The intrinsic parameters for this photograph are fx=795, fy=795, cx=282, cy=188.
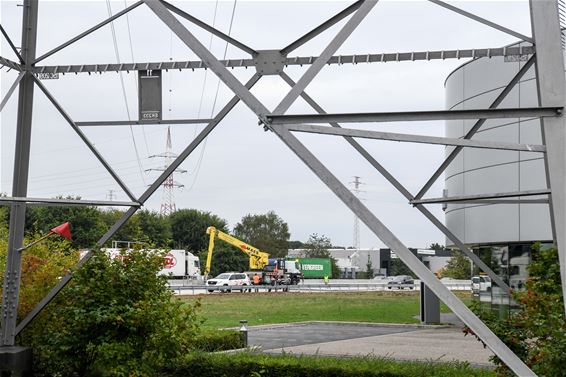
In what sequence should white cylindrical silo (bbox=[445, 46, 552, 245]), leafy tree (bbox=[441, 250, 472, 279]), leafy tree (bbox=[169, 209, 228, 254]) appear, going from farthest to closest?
1. leafy tree (bbox=[169, 209, 228, 254])
2. leafy tree (bbox=[441, 250, 472, 279])
3. white cylindrical silo (bbox=[445, 46, 552, 245])

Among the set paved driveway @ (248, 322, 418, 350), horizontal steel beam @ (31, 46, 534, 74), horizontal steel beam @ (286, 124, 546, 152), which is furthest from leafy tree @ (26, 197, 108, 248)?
horizontal steel beam @ (286, 124, 546, 152)

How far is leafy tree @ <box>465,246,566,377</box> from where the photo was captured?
8547 mm

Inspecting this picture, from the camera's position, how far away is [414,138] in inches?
291

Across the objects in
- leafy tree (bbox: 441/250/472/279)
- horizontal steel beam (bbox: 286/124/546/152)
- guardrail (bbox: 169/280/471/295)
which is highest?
leafy tree (bbox: 441/250/472/279)

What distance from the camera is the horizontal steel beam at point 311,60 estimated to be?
1145cm

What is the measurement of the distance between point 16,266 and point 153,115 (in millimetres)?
3424

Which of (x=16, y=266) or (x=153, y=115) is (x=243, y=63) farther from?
(x=16, y=266)

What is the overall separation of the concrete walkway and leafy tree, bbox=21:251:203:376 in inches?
240

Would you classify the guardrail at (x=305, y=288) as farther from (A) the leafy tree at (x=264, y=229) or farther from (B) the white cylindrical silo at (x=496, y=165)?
(A) the leafy tree at (x=264, y=229)

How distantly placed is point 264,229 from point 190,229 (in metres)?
35.5

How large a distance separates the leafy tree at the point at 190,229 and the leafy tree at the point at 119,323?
309 feet

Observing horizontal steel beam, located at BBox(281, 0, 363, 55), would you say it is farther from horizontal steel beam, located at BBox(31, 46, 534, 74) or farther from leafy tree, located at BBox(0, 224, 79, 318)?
leafy tree, located at BBox(0, 224, 79, 318)

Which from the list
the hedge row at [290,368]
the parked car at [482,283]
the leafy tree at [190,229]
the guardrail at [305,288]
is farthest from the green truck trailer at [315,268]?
the hedge row at [290,368]

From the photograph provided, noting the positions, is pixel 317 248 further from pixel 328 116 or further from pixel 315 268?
pixel 328 116
